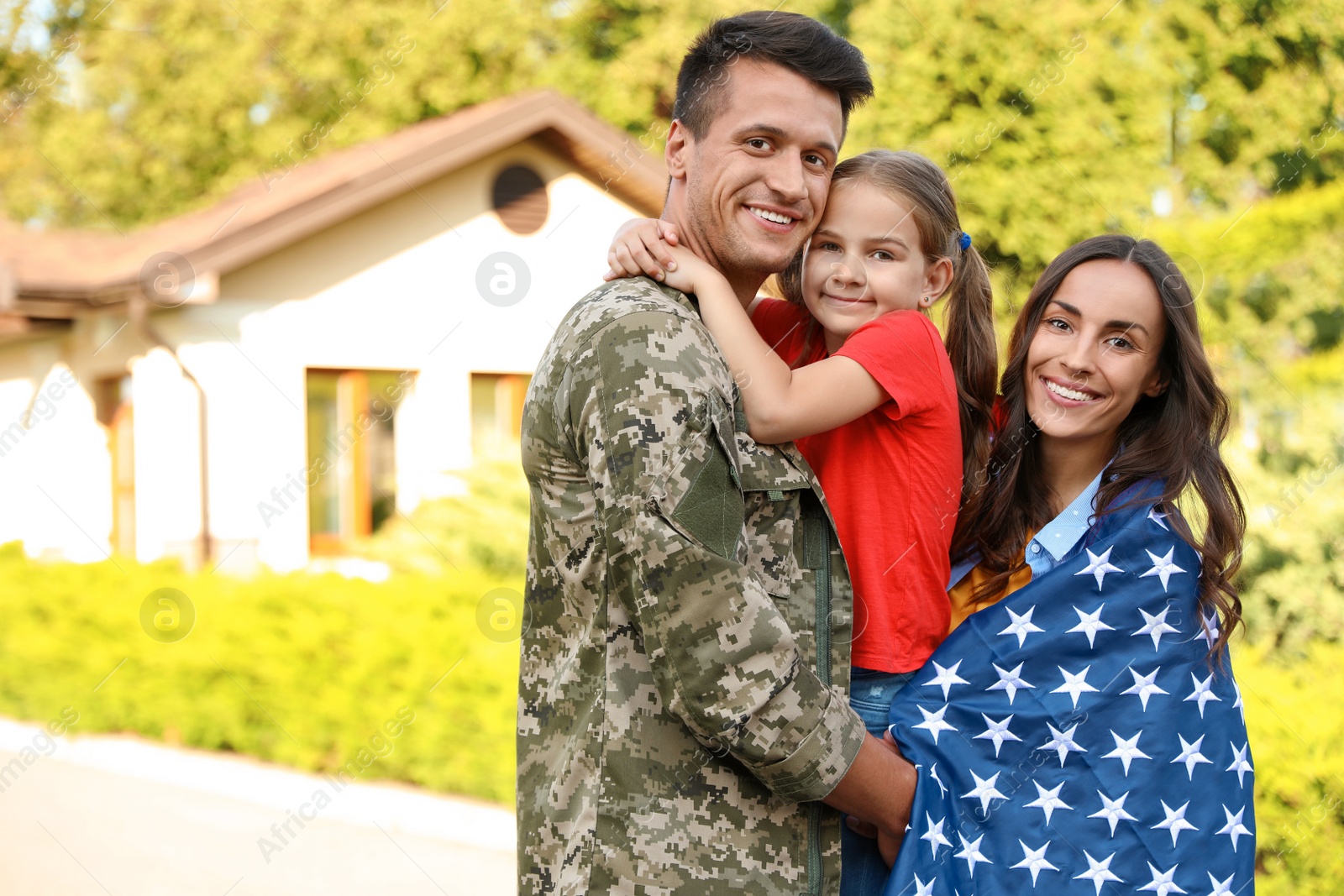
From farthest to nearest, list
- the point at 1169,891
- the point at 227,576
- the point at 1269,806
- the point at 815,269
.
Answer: the point at 227,576
the point at 1269,806
the point at 815,269
the point at 1169,891

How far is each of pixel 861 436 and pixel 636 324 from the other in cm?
65

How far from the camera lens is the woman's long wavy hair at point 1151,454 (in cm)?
254

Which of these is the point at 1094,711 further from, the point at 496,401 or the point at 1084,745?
the point at 496,401

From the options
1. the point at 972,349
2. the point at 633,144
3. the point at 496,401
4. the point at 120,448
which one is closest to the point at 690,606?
the point at 972,349

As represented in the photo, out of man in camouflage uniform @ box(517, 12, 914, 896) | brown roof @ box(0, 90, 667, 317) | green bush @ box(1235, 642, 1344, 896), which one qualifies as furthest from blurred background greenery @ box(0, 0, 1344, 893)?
man in camouflage uniform @ box(517, 12, 914, 896)

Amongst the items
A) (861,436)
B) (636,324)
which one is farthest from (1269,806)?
(636,324)

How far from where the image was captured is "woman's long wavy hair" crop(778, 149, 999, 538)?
259cm

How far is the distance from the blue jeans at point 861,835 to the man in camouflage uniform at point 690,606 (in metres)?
0.14

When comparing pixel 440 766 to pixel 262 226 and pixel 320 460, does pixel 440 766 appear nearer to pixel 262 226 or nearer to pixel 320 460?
pixel 320 460

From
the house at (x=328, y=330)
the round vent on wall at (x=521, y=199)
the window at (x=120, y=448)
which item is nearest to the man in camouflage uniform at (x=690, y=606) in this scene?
the house at (x=328, y=330)

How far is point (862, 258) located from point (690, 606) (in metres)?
1.07

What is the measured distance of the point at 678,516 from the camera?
1.86 meters

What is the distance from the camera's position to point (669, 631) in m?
Answer: 1.86

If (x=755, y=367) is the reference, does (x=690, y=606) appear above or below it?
below
